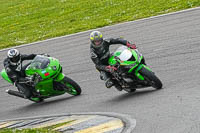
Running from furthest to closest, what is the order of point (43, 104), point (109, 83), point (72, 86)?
point (43, 104), point (72, 86), point (109, 83)

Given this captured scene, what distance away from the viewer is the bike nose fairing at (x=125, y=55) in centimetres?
977

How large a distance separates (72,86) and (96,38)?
5.89 feet

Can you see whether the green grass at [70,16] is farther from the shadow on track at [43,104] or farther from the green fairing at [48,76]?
the green fairing at [48,76]

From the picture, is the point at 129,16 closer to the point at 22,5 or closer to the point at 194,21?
the point at 194,21

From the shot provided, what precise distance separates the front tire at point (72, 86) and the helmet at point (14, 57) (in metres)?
1.30

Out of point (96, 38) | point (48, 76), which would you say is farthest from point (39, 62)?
point (96, 38)

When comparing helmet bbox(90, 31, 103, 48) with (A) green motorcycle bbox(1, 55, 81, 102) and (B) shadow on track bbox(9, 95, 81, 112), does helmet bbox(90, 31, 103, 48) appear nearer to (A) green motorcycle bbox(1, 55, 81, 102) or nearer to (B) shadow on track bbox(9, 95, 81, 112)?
(A) green motorcycle bbox(1, 55, 81, 102)

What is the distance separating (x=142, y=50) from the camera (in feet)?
48.0

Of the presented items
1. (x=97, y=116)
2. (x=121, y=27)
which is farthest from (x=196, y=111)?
(x=121, y=27)

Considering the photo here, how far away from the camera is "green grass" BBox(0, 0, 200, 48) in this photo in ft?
70.2

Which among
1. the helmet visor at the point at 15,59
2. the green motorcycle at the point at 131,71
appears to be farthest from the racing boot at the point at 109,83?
the helmet visor at the point at 15,59

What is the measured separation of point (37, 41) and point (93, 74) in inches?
340

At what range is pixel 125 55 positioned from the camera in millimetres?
9828

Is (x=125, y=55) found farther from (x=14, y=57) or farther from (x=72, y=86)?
(x=14, y=57)
